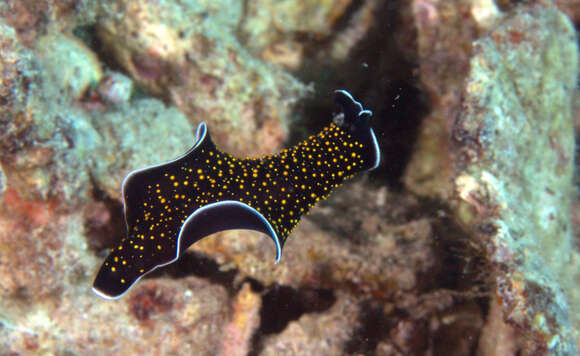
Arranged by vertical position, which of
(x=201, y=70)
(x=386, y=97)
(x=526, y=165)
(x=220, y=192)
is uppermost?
(x=220, y=192)

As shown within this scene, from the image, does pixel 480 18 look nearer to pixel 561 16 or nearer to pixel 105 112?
pixel 561 16

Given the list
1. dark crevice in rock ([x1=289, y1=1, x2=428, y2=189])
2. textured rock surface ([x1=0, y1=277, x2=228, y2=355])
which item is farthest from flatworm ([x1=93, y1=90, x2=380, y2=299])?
dark crevice in rock ([x1=289, y1=1, x2=428, y2=189])

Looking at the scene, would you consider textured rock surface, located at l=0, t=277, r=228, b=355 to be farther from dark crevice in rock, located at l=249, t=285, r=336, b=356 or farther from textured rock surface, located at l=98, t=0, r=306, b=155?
textured rock surface, located at l=98, t=0, r=306, b=155

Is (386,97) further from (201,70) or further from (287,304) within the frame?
(287,304)

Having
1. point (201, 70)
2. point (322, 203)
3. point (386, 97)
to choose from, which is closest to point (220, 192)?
point (201, 70)

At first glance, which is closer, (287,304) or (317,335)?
(317,335)
